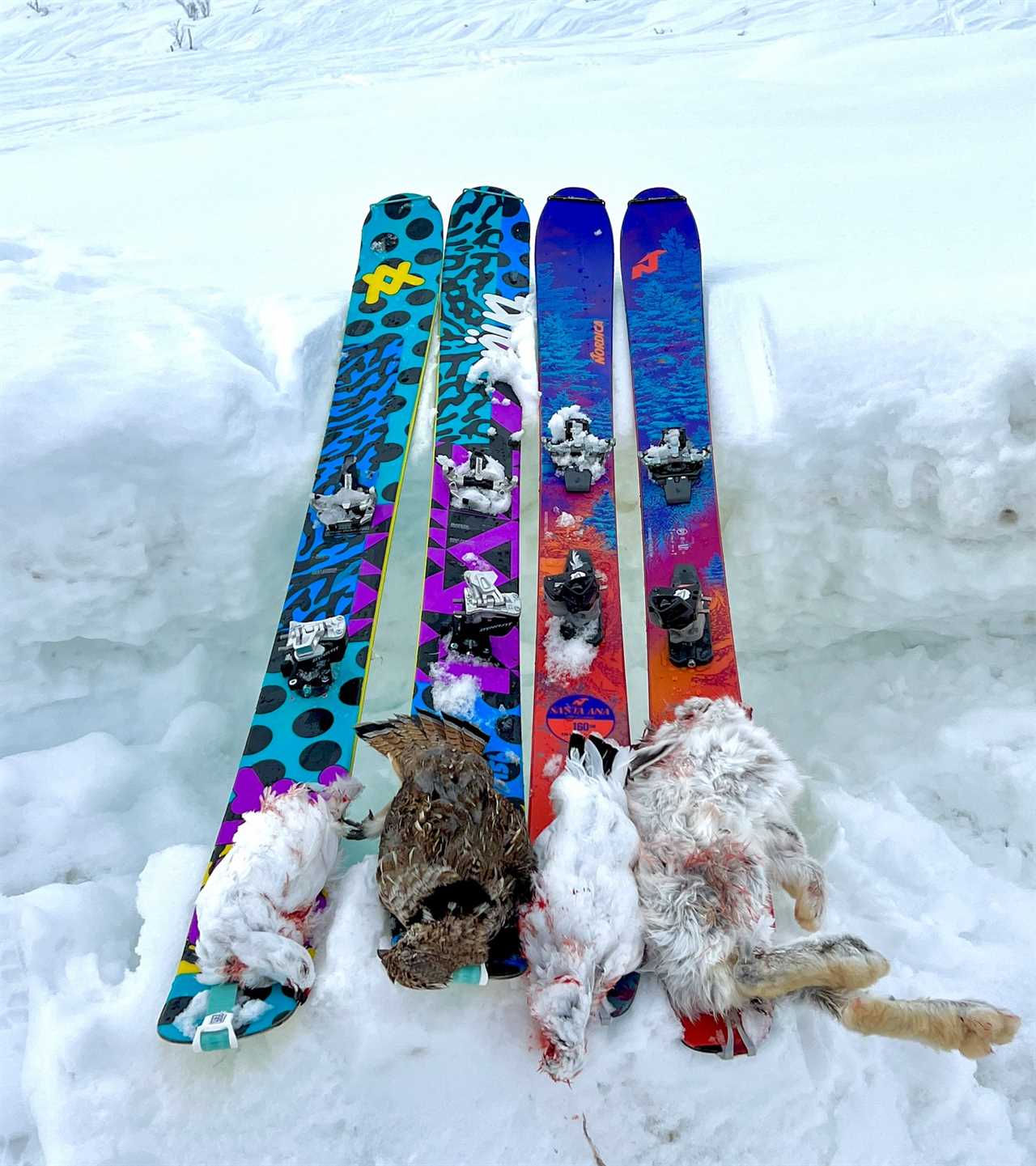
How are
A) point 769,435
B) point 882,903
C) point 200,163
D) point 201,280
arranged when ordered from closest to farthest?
1. point 882,903
2. point 769,435
3. point 201,280
4. point 200,163

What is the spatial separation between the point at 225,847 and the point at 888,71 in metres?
6.31

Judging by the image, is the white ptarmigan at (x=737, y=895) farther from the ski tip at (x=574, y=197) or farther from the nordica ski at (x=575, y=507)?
the ski tip at (x=574, y=197)

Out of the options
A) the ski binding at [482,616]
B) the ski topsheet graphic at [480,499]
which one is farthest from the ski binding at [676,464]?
the ski binding at [482,616]

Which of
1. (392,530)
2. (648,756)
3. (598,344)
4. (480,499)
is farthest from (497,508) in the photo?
(648,756)

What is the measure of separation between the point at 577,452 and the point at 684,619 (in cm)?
83

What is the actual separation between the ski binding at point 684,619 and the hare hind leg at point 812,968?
100 centimetres

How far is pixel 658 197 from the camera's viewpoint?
11.7 feet

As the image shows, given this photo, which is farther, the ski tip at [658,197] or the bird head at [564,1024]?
the ski tip at [658,197]

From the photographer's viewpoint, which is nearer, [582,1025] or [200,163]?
[582,1025]

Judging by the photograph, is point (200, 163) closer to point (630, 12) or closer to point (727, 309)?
point (727, 309)

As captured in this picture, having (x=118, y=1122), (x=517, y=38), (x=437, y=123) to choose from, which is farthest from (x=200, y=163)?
(x=118, y=1122)

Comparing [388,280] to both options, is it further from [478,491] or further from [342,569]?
[342,569]

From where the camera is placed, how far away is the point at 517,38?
21.4ft

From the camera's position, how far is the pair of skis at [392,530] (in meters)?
2.20
